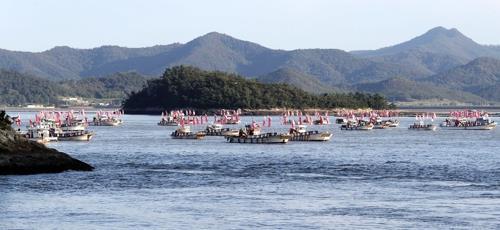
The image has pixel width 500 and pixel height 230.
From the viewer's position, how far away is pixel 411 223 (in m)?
56.3

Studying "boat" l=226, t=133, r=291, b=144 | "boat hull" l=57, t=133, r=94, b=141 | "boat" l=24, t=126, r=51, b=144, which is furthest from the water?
"boat hull" l=57, t=133, r=94, b=141

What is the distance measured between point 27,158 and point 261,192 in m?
→ 20.1

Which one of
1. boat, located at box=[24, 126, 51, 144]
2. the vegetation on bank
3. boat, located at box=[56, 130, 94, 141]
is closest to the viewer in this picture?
the vegetation on bank

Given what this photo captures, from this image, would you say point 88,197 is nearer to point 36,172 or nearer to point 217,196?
point 217,196

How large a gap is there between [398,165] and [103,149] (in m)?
40.8

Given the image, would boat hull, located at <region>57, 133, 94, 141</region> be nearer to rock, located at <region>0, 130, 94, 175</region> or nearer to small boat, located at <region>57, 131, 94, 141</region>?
small boat, located at <region>57, 131, 94, 141</region>

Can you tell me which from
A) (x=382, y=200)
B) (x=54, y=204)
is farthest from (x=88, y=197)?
(x=382, y=200)

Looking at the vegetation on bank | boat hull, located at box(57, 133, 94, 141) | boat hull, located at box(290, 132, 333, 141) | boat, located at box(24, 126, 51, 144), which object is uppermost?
the vegetation on bank

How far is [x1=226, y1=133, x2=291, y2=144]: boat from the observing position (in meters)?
140

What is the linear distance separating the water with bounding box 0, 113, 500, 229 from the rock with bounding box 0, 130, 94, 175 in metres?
1.67

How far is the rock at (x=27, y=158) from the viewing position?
81387 millimetres

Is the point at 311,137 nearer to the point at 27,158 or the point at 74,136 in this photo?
the point at 74,136

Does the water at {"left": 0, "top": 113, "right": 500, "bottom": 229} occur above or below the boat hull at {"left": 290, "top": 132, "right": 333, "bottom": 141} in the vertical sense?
below

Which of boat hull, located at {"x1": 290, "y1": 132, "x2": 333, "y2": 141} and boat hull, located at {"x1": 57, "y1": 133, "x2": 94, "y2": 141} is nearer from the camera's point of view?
boat hull, located at {"x1": 57, "y1": 133, "x2": 94, "y2": 141}
